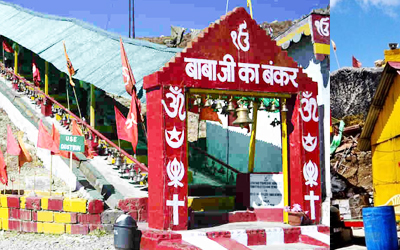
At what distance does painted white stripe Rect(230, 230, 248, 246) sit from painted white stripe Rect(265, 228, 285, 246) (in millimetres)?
533

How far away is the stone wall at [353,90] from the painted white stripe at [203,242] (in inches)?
216

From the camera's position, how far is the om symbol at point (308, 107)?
12.9 metres

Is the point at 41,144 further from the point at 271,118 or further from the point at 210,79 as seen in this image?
the point at 271,118

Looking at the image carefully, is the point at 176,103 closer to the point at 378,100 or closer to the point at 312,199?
the point at 312,199

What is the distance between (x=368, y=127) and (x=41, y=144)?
7.81m

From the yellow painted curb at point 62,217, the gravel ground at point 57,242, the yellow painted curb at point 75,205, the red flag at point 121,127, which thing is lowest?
the gravel ground at point 57,242

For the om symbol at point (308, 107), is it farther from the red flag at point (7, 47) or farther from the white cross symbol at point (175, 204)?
the red flag at point (7, 47)

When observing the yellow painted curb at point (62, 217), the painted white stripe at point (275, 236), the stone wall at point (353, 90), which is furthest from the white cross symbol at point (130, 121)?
the stone wall at point (353, 90)

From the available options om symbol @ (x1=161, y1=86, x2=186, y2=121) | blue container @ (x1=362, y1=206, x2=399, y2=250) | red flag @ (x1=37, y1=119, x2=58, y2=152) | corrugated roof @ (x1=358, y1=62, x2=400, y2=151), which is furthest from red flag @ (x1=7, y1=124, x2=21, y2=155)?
blue container @ (x1=362, y1=206, x2=399, y2=250)

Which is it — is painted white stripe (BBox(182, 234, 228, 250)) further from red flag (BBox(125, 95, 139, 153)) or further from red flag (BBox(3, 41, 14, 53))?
red flag (BBox(3, 41, 14, 53))

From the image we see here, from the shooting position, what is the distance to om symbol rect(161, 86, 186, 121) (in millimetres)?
11477

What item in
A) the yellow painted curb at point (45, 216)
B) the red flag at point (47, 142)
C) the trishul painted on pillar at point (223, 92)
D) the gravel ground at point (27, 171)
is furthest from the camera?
the gravel ground at point (27, 171)

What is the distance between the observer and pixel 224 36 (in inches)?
480

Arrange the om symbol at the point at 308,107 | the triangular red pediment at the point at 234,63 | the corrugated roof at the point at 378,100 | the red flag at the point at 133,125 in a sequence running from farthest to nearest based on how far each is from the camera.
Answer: the red flag at the point at 133,125, the om symbol at the point at 308,107, the triangular red pediment at the point at 234,63, the corrugated roof at the point at 378,100
